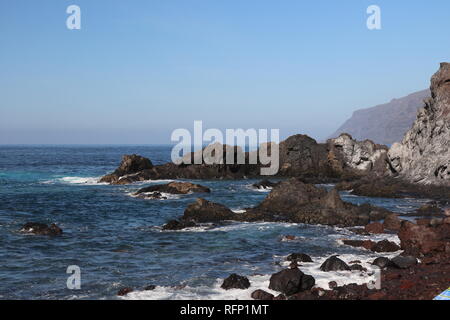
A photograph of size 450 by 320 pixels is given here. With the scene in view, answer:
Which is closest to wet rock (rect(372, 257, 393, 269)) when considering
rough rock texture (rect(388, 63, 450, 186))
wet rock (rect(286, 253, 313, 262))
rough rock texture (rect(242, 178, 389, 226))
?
wet rock (rect(286, 253, 313, 262))

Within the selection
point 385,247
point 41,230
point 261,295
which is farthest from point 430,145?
point 261,295

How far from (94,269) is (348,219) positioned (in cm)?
2135

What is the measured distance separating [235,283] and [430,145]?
48610 mm

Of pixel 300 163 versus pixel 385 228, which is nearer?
pixel 385 228

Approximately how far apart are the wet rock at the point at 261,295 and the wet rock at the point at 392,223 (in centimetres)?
1876

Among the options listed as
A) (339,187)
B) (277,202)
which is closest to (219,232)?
(277,202)

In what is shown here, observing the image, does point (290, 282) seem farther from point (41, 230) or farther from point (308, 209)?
point (41, 230)

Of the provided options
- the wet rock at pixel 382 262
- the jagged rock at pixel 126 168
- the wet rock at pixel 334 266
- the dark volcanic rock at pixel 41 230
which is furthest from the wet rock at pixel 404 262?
the jagged rock at pixel 126 168

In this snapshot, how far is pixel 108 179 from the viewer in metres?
74.9

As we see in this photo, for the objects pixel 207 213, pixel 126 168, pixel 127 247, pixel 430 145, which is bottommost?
pixel 127 247

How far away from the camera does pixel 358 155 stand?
271 feet

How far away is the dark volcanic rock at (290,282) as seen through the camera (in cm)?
2016
